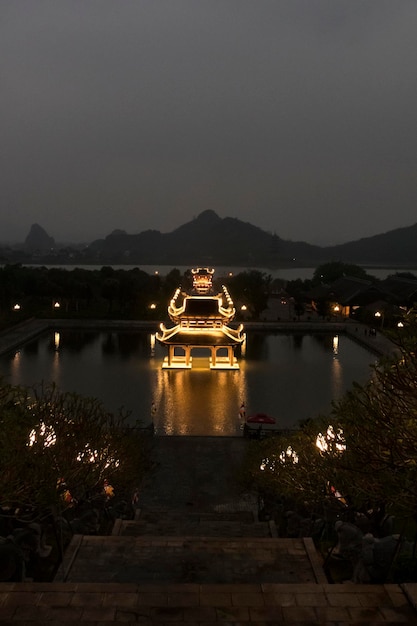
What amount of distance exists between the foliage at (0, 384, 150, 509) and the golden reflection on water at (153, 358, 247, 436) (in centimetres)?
944

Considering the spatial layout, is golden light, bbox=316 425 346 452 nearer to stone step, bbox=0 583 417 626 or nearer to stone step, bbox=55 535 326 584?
stone step, bbox=55 535 326 584

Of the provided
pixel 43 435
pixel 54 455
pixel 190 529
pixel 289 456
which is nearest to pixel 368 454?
pixel 289 456

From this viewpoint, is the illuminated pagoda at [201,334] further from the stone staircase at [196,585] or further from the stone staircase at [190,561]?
the stone staircase at [190,561]

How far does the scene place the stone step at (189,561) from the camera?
34.1ft

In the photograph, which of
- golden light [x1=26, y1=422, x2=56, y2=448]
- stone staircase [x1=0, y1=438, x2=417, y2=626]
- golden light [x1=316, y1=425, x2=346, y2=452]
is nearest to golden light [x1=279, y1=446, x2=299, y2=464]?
golden light [x1=316, y1=425, x2=346, y2=452]

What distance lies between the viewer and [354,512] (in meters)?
12.5

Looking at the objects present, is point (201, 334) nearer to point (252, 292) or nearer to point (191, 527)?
point (252, 292)

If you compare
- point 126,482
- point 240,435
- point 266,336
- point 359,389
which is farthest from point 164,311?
point 359,389

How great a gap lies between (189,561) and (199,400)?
70.4 ft

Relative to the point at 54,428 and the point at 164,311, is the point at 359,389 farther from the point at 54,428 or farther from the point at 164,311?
the point at 164,311

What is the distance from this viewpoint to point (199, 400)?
32.5 metres

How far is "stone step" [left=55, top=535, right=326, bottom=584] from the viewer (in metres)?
10.4

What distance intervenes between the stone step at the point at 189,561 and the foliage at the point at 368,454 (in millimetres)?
1731

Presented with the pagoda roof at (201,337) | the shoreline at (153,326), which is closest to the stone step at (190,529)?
the pagoda roof at (201,337)
